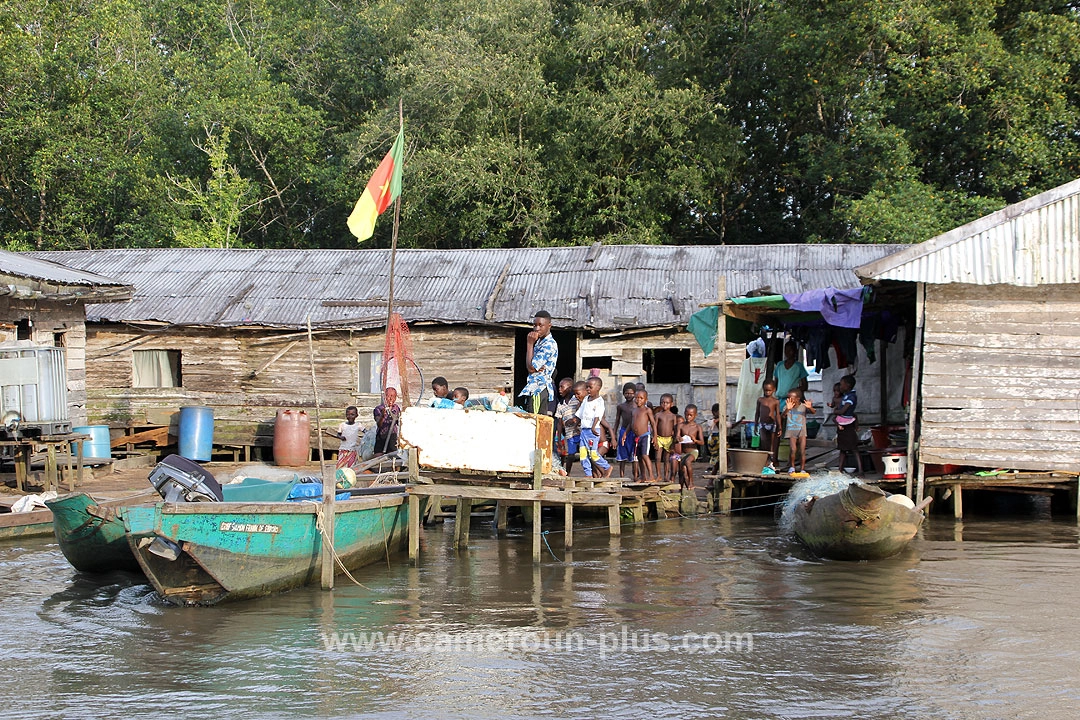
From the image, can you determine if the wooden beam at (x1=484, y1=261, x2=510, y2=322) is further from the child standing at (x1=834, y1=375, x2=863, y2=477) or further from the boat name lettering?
the boat name lettering

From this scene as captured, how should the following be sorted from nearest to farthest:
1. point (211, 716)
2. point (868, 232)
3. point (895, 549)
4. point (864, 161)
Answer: point (211, 716), point (895, 549), point (868, 232), point (864, 161)

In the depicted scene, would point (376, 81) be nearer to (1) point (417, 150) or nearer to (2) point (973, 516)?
(1) point (417, 150)

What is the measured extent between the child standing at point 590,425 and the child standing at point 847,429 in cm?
322

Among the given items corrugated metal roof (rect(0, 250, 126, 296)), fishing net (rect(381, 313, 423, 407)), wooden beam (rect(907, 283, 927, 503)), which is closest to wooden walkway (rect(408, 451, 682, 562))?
fishing net (rect(381, 313, 423, 407))

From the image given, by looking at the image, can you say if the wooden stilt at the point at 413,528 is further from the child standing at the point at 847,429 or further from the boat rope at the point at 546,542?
the child standing at the point at 847,429

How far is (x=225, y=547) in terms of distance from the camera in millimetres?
10102

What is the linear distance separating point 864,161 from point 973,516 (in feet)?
43.9

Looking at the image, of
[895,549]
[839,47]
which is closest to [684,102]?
[839,47]

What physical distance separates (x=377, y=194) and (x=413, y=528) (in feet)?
13.1

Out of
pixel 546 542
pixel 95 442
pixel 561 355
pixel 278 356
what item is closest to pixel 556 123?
pixel 561 355

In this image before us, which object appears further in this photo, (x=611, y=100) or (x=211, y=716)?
(x=611, y=100)

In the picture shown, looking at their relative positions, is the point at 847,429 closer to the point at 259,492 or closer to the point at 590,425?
the point at 590,425

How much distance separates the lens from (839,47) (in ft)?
88.1

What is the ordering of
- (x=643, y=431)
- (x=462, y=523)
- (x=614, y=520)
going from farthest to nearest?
(x=643, y=431), (x=614, y=520), (x=462, y=523)
